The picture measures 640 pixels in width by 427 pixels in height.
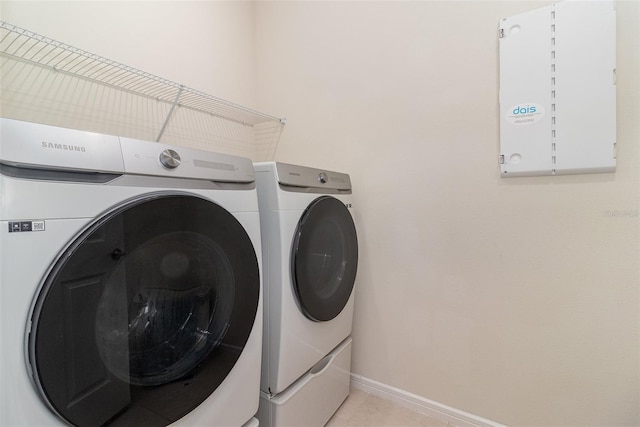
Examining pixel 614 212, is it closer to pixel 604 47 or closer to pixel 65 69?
pixel 604 47

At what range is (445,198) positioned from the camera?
53.7 inches

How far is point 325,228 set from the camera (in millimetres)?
1239

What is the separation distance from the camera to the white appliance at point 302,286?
104 centimetres

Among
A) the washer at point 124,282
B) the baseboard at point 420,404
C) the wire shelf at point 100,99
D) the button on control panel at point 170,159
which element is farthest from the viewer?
the baseboard at point 420,404

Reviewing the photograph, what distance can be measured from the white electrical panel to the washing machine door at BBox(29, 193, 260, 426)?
1.20 m

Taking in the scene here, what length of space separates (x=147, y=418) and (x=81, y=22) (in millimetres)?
1424

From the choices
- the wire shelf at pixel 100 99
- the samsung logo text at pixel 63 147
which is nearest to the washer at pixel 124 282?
the samsung logo text at pixel 63 147

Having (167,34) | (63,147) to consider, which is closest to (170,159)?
(63,147)

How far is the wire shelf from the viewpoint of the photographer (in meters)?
1.00

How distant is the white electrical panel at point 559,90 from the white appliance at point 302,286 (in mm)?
797

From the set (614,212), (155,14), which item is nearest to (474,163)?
(614,212)

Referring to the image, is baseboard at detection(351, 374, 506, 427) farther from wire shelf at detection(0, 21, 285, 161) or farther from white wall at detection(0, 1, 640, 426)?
wire shelf at detection(0, 21, 285, 161)

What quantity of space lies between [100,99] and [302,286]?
3.85 ft

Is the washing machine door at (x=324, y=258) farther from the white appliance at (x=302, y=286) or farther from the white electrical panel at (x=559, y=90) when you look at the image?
the white electrical panel at (x=559, y=90)
